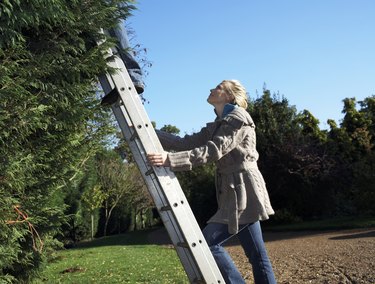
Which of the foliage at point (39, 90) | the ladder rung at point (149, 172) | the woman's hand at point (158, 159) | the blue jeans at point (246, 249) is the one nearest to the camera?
the foliage at point (39, 90)

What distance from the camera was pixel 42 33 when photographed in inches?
138

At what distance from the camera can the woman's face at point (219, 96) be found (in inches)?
153

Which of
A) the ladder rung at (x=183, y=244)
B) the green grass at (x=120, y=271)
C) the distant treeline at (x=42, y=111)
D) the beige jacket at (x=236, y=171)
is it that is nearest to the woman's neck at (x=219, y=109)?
the beige jacket at (x=236, y=171)

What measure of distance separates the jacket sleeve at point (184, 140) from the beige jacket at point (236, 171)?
297 mm

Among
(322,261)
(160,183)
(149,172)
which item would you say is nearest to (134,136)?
(149,172)

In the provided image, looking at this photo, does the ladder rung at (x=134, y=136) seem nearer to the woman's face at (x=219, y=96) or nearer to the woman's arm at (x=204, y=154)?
the woman's arm at (x=204, y=154)

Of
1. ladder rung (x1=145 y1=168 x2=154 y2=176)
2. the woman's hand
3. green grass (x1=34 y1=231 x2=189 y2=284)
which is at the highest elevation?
the woman's hand

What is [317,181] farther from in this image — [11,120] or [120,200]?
[11,120]

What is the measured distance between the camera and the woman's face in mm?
3886

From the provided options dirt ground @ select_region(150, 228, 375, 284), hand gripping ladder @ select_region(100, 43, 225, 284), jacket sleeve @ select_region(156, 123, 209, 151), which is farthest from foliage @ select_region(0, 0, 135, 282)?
dirt ground @ select_region(150, 228, 375, 284)

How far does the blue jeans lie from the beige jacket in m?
0.09

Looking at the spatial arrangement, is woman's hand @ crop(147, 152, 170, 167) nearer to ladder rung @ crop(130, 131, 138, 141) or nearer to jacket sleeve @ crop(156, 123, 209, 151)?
ladder rung @ crop(130, 131, 138, 141)

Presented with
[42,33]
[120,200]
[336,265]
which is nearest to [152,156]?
[42,33]

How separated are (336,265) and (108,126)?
20.1 ft
